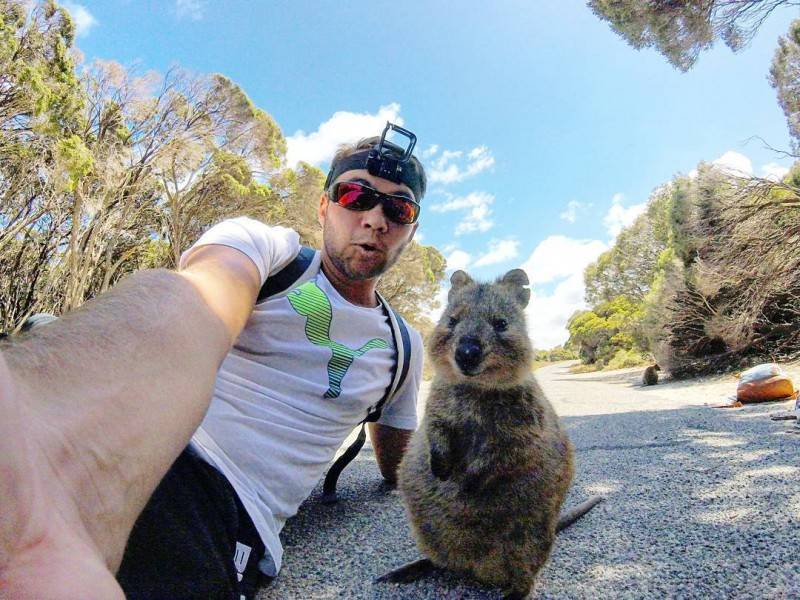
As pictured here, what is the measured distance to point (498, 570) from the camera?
1.87 metres

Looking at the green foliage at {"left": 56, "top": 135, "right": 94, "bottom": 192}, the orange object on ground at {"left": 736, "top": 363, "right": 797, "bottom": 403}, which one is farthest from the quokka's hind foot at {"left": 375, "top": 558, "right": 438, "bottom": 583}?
the green foliage at {"left": 56, "top": 135, "right": 94, "bottom": 192}

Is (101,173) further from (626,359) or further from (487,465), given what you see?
(626,359)

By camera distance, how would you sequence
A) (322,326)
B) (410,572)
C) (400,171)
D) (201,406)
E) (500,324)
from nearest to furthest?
(201,406) < (410,572) < (322,326) < (500,324) < (400,171)

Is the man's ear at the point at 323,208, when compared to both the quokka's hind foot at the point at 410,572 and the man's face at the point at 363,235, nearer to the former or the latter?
the man's face at the point at 363,235

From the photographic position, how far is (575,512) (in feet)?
8.49

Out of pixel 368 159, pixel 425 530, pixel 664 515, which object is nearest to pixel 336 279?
pixel 368 159

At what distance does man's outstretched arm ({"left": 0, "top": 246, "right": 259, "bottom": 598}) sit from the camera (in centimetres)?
58

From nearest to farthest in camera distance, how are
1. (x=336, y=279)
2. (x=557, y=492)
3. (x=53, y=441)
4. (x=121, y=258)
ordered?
(x=53, y=441)
(x=557, y=492)
(x=336, y=279)
(x=121, y=258)

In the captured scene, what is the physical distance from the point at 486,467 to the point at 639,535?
1.02m

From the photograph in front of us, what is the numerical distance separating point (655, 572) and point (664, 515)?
74cm

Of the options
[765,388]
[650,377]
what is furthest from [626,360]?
[765,388]

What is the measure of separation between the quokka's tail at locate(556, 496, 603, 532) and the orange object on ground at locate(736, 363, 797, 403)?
5.74 m

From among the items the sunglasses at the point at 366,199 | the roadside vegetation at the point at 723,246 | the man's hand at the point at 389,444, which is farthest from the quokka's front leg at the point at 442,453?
the roadside vegetation at the point at 723,246

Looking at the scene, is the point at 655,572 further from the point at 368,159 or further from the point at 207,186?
the point at 207,186
